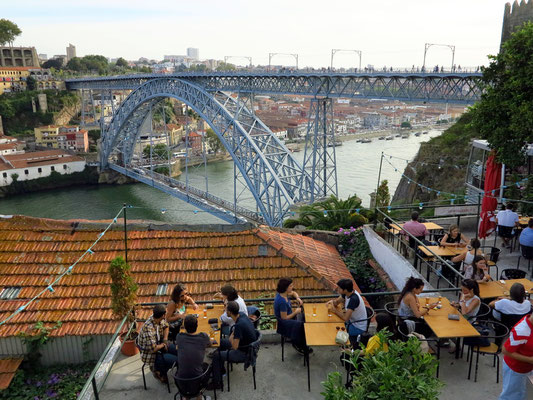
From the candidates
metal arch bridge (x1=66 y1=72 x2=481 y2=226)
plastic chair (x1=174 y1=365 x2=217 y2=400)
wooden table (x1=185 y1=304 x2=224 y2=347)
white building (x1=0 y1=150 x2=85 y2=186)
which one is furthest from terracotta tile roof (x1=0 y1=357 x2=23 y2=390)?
white building (x1=0 y1=150 x2=85 y2=186)

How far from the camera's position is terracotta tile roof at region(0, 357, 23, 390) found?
4.31 metres

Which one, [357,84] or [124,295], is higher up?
[357,84]

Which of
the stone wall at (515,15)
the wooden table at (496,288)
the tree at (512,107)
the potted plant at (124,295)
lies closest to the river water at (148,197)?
the stone wall at (515,15)

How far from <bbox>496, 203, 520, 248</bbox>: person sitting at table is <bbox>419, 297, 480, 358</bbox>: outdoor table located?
2726mm

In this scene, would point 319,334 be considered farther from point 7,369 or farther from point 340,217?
point 340,217

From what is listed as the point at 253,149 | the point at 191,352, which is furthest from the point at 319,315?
the point at 253,149

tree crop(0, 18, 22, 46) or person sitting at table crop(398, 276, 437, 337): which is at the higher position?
tree crop(0, 18, 22, 46)

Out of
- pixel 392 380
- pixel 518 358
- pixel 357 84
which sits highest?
pixel 357 84

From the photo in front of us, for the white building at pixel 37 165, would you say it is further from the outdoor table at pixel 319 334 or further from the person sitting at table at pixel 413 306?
the person sitting at table at pixel 413 306

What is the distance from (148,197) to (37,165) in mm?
8868

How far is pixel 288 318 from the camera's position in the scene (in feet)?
12.4

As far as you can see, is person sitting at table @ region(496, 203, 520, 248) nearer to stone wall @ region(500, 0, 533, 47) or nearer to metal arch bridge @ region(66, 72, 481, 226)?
metal arch bridge @ region(66, 72, 481, 226)

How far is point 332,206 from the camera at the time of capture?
11828mm

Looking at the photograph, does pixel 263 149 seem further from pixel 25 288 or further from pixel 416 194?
pixel 25 288
